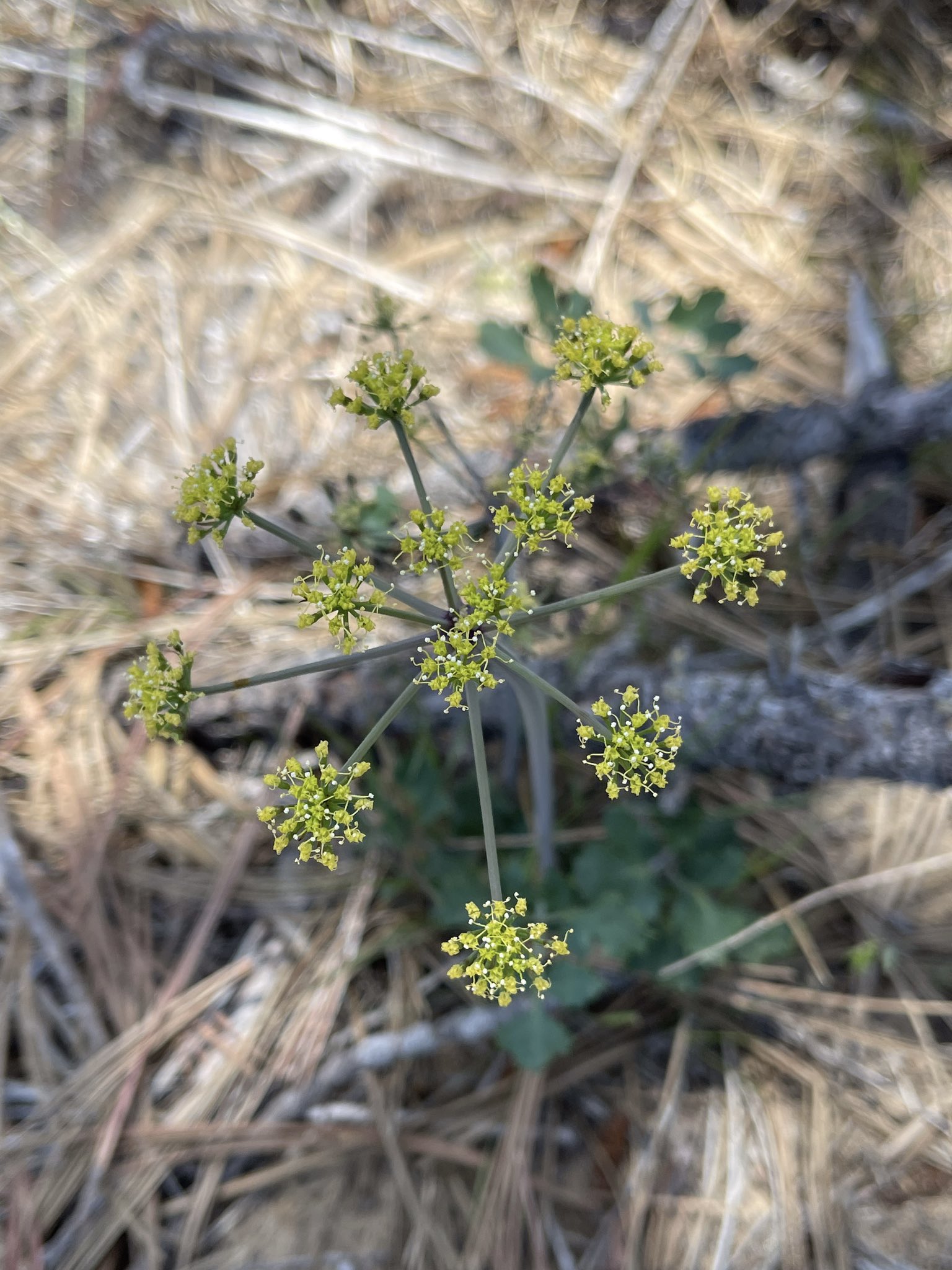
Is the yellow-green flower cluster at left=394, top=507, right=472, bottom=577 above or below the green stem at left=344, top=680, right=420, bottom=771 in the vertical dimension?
above

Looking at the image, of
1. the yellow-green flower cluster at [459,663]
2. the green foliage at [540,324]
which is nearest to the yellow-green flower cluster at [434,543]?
the yellow-green flower cluster at [459,663]

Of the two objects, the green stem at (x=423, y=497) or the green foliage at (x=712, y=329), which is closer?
the green stem at (x=423, y=497)

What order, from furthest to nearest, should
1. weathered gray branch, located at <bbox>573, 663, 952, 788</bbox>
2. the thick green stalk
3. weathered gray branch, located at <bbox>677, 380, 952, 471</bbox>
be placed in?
weathered gray branch, located at <bbox>677, 380, 952, 471</bbox>
weathered gray branch, located at <bbox>573, 663, 952, 788</bbox>
the thick green stalk

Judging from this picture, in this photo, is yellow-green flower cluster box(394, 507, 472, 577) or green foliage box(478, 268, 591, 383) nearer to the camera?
yellow-green flower cluster box(394, 507, 472, 577)

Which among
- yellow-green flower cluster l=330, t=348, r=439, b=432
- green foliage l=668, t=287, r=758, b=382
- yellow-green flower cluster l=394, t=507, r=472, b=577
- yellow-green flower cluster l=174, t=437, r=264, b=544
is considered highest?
green foliage l=668, t=287, r=758, b=382

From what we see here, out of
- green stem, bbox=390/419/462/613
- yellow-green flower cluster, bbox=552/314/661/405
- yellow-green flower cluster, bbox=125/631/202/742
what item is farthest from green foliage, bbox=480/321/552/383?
yellow-green flower cluster, bbox=125/631/202/742

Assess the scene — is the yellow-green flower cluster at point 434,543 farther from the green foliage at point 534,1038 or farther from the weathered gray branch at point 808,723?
the green foliage at point 534,1038

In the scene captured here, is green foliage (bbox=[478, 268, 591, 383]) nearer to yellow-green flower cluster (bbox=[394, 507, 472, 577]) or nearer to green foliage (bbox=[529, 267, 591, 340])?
green foliage (bbox=[529, 267, 591, 340])

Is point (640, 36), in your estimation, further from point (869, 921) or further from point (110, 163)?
point (869, 921)
